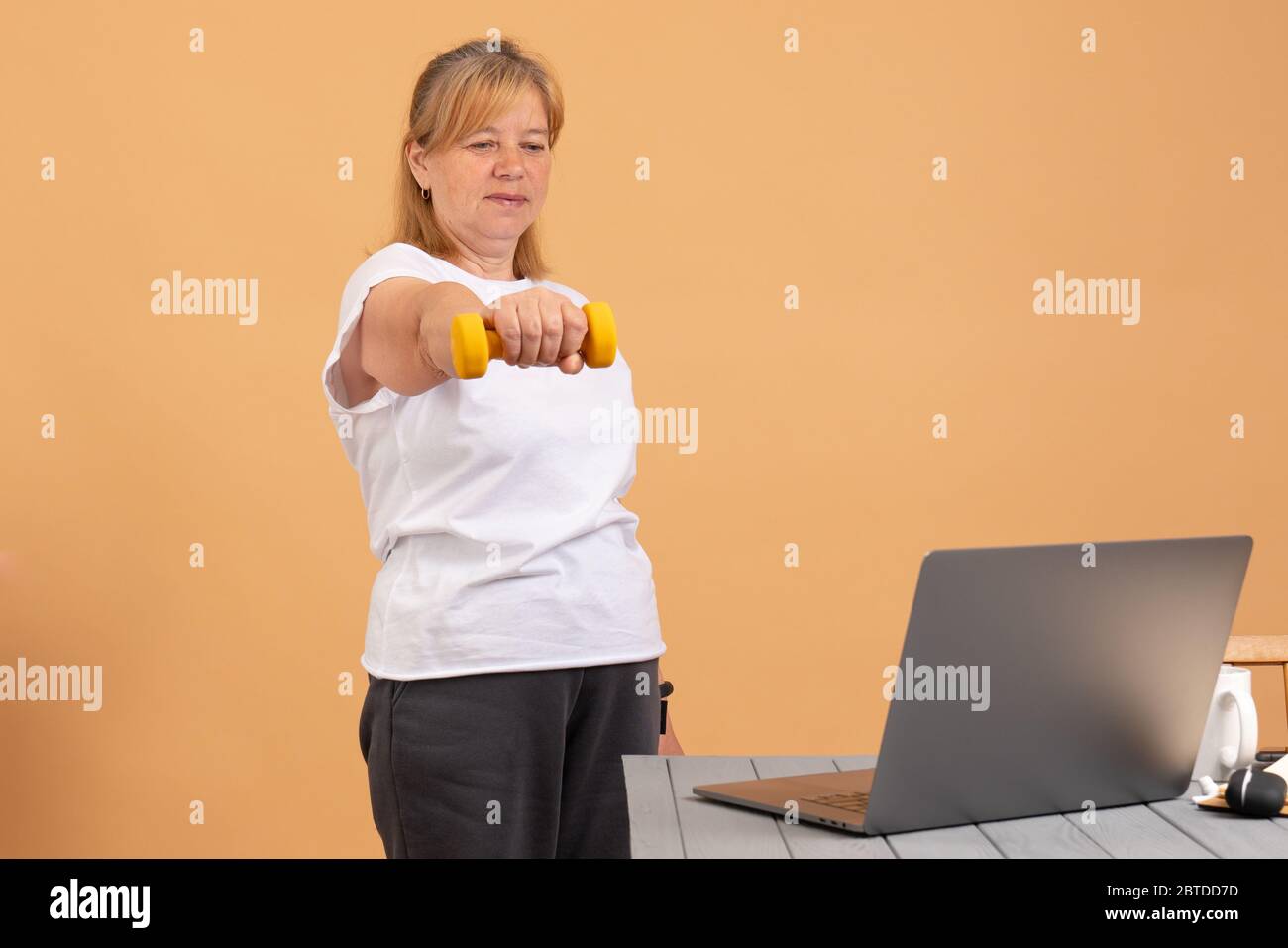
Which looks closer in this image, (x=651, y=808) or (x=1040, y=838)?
(x=1040, y=838)

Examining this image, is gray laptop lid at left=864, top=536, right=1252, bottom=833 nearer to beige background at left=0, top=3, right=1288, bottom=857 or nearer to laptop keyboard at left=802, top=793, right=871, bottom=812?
laptop keyboard at left=802, top=793, right=871, bottom=812

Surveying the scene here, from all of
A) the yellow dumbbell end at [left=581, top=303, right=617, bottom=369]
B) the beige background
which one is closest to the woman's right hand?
the yellow dumbbell end at [left=581, top=303, right=617, bottom=369]

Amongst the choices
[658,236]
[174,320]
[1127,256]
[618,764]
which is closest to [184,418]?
[174,320]

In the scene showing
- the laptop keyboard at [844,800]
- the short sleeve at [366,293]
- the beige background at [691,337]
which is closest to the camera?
the laptop keyboard at [844,800]

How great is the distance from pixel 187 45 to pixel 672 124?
0.98m

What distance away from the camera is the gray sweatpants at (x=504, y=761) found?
4.42ft

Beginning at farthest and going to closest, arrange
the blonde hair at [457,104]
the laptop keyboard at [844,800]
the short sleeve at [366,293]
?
the blonde hair at [457,104] → the short sleeve at [366,293] → the laptop keyboard at [844,800]

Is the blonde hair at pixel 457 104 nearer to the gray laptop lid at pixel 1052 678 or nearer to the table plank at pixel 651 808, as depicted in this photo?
the table plank at pixel 651 808

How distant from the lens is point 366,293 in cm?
131

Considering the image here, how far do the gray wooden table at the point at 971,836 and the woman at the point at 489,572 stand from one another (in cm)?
18

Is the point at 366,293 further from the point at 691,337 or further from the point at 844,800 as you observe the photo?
the point at 691,337

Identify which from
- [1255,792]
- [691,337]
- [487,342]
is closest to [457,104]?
[487,342]

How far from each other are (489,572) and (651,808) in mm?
295

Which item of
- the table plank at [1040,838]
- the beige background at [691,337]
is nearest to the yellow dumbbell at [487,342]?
the table plank at [1040,838]
